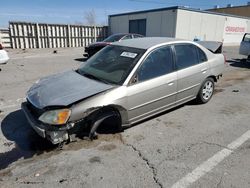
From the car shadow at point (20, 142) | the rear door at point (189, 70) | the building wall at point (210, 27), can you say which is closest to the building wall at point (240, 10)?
the building wall at point (210, 27)

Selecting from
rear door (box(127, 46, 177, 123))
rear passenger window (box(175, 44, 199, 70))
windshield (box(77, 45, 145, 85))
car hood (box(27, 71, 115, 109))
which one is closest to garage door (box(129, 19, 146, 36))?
rear passenger window (box(175, 44, 199, 70))

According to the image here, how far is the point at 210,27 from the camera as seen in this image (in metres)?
25.1

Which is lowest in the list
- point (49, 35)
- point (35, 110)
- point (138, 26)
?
point (35, 110)

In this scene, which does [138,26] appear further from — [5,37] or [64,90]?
[64,90]

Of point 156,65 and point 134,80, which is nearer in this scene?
point 134,80

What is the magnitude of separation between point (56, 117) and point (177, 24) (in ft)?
61.9

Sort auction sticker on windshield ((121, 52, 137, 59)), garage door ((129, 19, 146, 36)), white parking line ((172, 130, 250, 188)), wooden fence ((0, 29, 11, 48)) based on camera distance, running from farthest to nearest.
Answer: garage door ((129, 19, 146, 36)), wooden fence ((0, 29, 11, 48)), auction sticker on windshield ((121, 52, 137, 59)), white parking line ((172, 130, 250, 188))

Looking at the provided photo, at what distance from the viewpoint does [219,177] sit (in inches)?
114

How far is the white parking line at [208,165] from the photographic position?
9.19ft

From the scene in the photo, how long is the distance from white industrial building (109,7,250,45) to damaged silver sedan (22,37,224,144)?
53.1ft

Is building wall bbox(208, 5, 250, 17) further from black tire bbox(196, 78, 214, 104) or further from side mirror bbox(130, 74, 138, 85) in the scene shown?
side mirror bbox(130, 74, 138, 85)

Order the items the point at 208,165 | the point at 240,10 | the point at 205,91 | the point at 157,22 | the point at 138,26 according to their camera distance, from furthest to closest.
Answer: the point at 240,10 < the point at 138,26 < the point at 157,22 < the point at 205,91 < the point at 208,165

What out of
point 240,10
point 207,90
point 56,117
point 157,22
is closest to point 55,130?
point 56,117

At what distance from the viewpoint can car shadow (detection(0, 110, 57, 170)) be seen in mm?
3391
